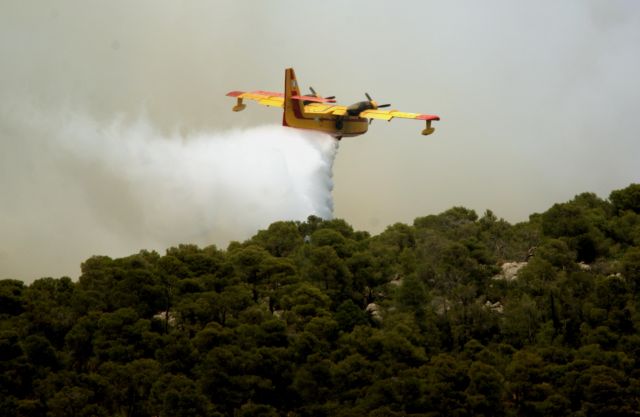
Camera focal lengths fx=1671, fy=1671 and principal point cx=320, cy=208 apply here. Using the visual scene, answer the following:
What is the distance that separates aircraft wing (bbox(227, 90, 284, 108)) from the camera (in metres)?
161

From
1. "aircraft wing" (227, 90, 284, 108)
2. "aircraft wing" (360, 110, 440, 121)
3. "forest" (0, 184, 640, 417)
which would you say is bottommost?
"forest" (0, 184, 640, 417)

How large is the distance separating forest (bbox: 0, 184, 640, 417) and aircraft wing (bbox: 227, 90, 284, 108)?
15.3 m

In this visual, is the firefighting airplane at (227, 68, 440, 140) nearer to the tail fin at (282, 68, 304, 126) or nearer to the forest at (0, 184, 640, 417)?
the tail fin at (282, 68, 304, 126)

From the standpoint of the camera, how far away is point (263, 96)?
163m

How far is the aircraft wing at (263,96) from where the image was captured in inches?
6339

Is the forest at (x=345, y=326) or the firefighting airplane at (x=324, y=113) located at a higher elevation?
the firefighting airplane at (x=324, y=113)

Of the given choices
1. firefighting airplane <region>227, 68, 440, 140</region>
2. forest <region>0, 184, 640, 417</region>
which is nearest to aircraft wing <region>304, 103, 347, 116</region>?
firefighting airplane <region>227, 68, 440, 140</region>

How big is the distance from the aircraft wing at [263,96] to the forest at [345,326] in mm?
15268

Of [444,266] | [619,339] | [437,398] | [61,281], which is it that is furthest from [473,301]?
[61,281]

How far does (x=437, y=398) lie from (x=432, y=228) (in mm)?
60420

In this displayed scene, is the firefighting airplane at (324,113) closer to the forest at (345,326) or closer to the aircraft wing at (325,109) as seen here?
the aircraft wing at (325,109)

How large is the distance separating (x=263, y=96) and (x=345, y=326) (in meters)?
25.6

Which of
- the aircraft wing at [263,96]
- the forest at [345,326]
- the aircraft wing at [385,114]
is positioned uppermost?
the aircraft wing at [263,96]

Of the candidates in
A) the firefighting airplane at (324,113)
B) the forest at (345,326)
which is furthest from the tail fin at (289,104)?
the forest at (345,326)
